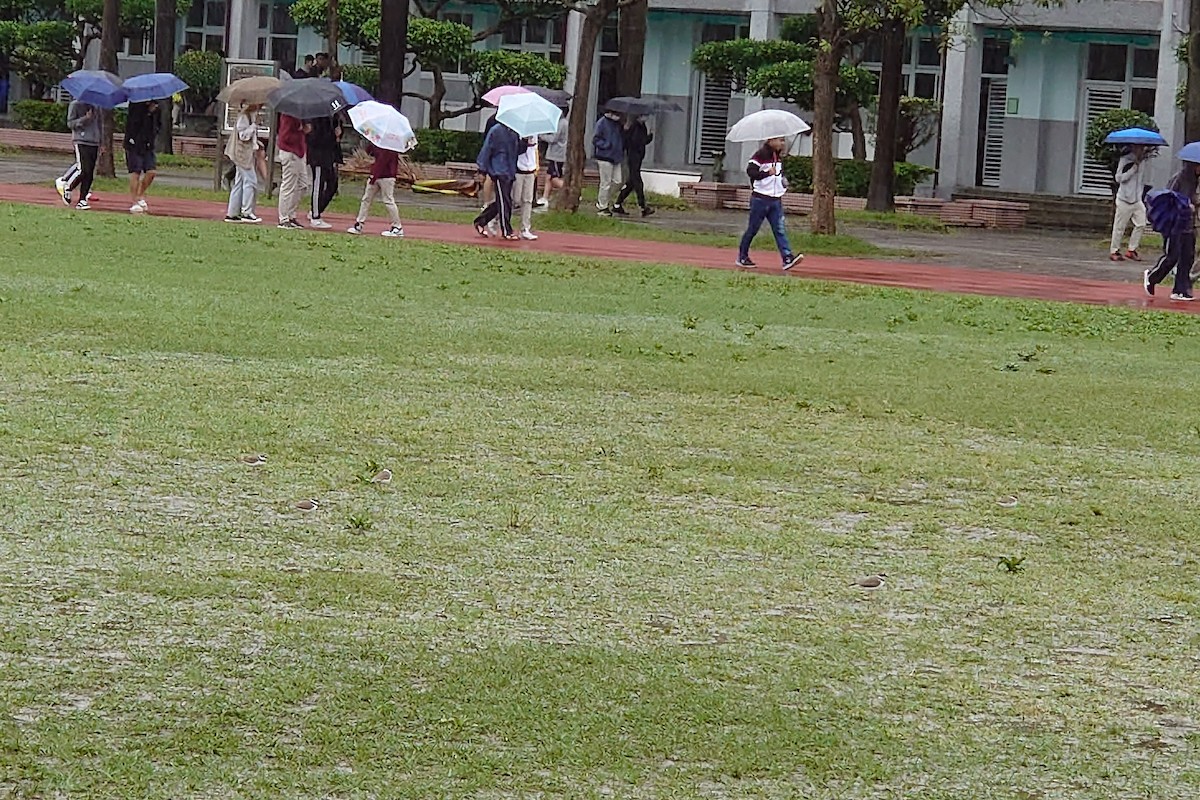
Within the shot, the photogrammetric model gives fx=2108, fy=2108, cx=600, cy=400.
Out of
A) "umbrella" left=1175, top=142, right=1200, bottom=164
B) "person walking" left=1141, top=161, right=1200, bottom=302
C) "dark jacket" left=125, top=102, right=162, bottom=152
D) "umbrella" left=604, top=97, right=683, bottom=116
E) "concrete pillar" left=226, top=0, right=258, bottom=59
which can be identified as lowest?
"person walking" left=1141, top=161, right=1200, bottom=302

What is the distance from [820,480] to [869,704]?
3.27 meters

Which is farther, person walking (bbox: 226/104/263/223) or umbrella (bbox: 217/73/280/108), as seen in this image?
umbrella (bbox: 217/73/280/108)

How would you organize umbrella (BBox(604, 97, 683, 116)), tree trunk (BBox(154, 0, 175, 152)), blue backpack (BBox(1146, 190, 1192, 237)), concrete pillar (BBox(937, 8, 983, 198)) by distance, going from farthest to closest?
concrete pillar (BBox(937, 8, 983, 198))
tree trunk (BBox(154, 0, 175, 152))
umbrella (BBox(604, 97, 683, 116))
blue backpack (BBox(1146, 190, 1192, 237))

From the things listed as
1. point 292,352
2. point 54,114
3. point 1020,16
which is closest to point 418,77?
point 54,114

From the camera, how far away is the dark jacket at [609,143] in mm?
30672

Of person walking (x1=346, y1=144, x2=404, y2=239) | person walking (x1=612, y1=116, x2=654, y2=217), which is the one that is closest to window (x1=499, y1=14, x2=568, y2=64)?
person walking (x1=612, y1=116, x2=654, y2=217)

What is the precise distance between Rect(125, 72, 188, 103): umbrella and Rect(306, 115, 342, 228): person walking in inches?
69.6

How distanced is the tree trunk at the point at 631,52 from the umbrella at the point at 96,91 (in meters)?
11.1

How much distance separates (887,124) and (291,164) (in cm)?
1570

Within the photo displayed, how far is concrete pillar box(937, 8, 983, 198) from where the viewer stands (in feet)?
142

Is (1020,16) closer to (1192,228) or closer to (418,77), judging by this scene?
(418,77)

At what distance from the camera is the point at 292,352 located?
11727mm

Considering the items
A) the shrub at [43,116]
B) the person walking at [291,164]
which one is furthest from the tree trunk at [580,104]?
the shrub at [43,116]

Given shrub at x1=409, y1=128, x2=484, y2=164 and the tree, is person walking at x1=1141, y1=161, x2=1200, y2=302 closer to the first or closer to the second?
the tree
